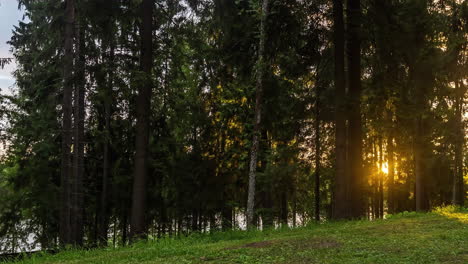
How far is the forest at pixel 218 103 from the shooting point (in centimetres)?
1370

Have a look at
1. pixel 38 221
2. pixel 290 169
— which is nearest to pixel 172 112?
pixel 290 169

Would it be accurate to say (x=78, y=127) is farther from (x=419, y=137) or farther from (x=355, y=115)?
(x=419, y=137)

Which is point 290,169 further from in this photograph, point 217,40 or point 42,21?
point 42,21

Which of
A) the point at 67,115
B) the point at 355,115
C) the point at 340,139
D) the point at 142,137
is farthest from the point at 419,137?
the point at 67,115

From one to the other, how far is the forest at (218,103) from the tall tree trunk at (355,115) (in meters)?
0.05

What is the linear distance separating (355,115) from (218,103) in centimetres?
1007

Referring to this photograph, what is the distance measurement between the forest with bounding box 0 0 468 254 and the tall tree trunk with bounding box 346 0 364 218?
0.05 m

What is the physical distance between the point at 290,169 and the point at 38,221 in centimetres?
1548

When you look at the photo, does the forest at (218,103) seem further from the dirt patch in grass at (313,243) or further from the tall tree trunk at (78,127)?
the dirt patch in grass at (313,243)

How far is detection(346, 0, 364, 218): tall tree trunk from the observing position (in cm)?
1362

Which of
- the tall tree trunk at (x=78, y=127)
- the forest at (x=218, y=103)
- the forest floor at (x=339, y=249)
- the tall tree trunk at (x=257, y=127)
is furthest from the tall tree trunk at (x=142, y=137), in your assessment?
the tall tree trunk at (x=257, y=127)

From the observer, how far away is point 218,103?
2255 centimetres

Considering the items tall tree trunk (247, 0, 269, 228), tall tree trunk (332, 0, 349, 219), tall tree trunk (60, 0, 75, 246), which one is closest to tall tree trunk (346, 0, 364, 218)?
tall tree trunk (332, 0, 349, 219)

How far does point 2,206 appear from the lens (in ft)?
→ 82.2
